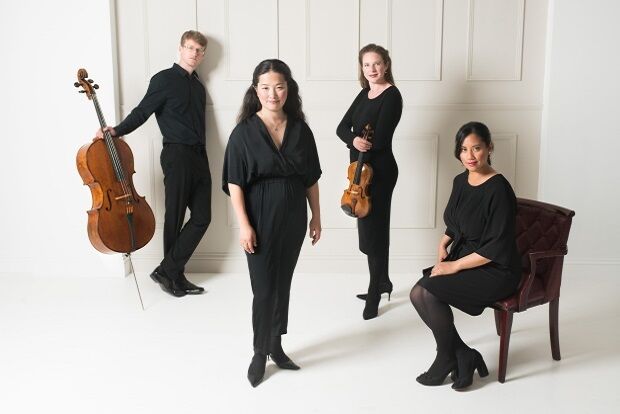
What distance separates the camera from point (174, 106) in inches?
174

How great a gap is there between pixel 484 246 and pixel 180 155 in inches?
88.2

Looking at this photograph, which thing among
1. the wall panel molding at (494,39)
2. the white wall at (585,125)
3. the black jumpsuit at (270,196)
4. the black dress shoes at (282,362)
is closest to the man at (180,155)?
the black dress shoes at (282,362)

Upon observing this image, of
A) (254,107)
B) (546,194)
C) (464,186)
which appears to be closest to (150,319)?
(254,107)

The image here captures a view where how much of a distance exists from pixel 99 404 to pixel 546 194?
3247 mm

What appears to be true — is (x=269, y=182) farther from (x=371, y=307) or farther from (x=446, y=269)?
(x=371, y=307)

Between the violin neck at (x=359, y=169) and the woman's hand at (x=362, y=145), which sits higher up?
the woman's hand at (x=362, y=145)

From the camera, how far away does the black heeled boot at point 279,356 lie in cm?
319

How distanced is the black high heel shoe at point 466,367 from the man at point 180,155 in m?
2.02

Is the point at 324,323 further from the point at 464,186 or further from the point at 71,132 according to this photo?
the point at 71,132

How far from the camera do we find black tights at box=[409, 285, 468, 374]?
117 inches

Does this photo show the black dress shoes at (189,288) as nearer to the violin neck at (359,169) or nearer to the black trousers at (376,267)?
the black trousers at (376,267)

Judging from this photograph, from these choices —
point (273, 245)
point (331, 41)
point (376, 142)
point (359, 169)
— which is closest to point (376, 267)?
point (359, 169)

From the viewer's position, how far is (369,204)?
3.71 metres

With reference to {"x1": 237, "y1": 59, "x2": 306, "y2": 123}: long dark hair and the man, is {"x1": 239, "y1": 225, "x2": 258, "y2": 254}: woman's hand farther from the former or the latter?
the man
